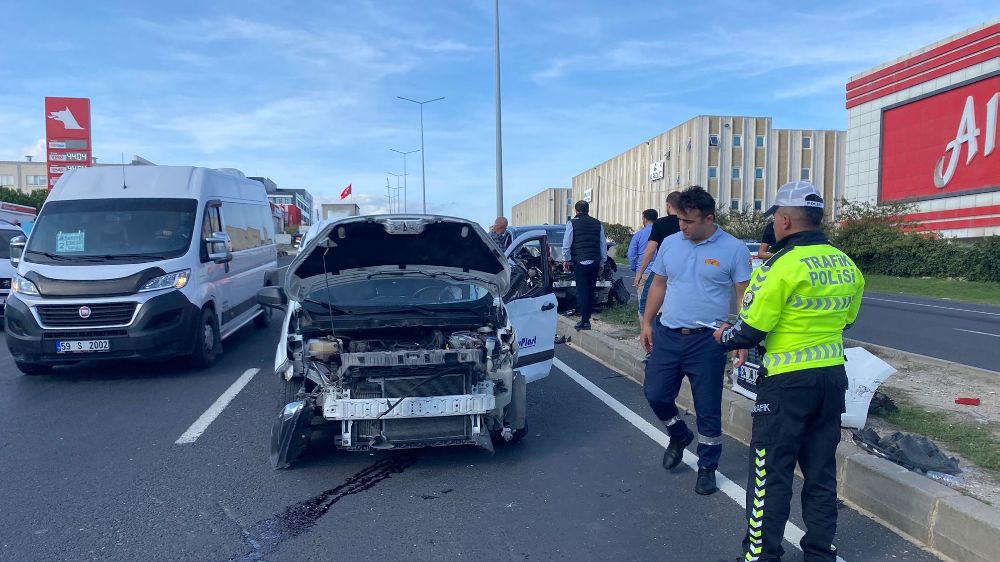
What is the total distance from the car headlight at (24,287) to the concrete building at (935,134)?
107 feet

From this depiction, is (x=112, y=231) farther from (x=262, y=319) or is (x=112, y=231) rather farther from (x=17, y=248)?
(x=262, y=319)

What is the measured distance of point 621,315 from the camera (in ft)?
40.2

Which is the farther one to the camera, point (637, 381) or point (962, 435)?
point (637, 381)

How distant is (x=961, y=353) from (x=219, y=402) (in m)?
9.85

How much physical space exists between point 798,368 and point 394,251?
11.3 ft

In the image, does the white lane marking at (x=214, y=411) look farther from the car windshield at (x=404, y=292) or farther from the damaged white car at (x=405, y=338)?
the car windshield at (x=404, y=292)

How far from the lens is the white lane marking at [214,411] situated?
236 inches

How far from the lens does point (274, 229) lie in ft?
45.3

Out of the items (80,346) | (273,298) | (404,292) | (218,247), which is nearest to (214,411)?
(273,298)

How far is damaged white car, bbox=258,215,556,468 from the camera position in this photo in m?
4.89

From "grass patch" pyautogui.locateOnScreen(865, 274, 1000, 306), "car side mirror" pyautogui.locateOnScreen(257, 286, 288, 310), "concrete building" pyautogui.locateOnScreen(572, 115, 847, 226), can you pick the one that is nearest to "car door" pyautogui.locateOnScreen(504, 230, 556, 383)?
"car side mirror" pyautogui.locateOnScreen(257, 286, 288, 310)

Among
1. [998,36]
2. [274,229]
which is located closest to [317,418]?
[274,229]

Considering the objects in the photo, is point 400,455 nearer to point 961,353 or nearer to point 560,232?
point 961,353

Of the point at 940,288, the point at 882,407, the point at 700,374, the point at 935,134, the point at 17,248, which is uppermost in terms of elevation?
the point at 935,134
